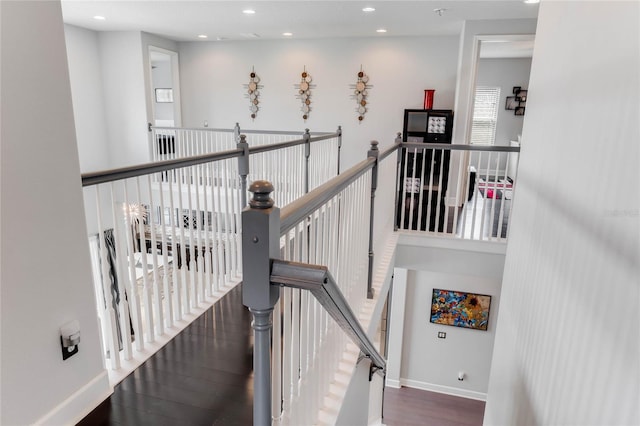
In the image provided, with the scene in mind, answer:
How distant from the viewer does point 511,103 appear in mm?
9070

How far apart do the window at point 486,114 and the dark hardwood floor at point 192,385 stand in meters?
8.49

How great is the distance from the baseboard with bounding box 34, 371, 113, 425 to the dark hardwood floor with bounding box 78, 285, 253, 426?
0.10ft

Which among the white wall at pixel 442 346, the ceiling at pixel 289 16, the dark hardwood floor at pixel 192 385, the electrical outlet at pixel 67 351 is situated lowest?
the white wall at pixel 442 346

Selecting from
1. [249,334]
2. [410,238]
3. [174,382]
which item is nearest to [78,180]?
[174,382]

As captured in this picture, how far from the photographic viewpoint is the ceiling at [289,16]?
15.3 ft

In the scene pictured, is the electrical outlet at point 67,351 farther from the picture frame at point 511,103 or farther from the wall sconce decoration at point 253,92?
the picture frame at point 511,103

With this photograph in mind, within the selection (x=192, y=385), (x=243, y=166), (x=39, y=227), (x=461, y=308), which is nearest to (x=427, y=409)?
(x=461, y=308)

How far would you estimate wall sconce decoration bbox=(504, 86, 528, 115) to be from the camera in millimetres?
8953

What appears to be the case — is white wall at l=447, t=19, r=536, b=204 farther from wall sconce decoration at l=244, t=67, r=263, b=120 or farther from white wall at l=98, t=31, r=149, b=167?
white wall at l=98, t=31, r=149, b=167

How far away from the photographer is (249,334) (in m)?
2.47

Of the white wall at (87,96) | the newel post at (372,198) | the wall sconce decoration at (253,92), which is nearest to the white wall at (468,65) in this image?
the newel post at (372,198)

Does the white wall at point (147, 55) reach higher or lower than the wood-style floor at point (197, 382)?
higher

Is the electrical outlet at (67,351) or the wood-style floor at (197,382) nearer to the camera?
the electrical outlet at (67,351)

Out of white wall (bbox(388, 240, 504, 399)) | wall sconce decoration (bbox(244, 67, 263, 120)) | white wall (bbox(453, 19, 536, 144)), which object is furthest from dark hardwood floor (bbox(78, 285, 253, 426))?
wall sconce decoration (bbox(244, 67, 263, 120))
